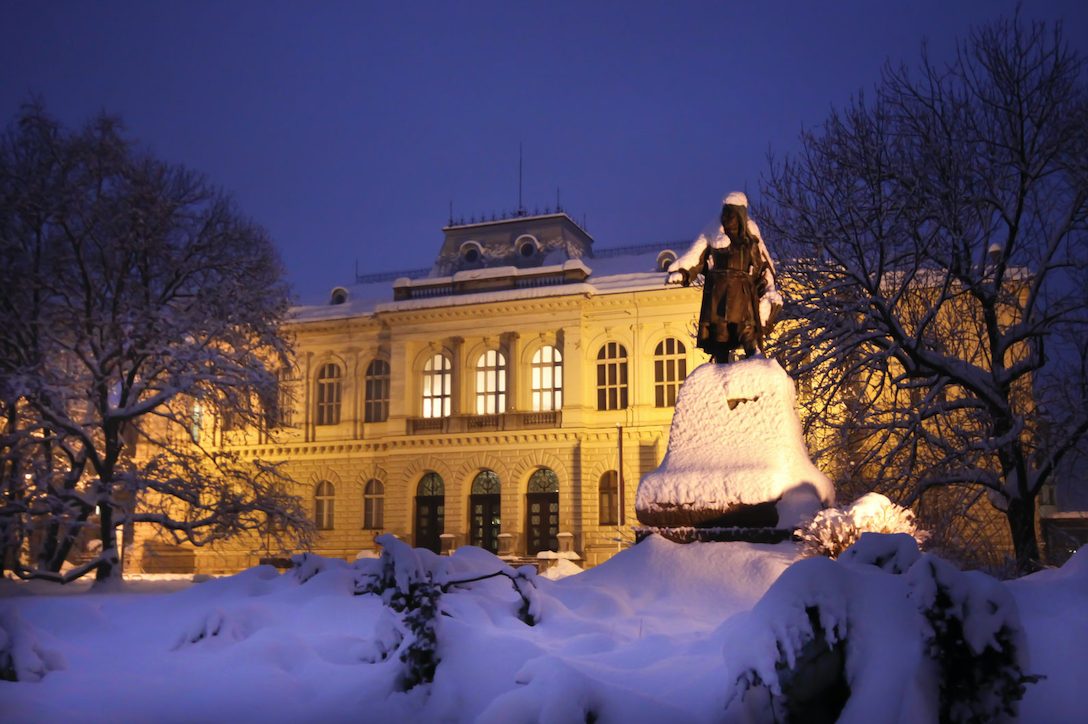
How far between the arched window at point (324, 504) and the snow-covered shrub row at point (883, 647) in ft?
126

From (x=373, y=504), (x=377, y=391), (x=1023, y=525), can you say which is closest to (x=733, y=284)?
(x=1023, y=525)

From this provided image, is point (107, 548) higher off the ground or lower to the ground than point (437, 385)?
lower

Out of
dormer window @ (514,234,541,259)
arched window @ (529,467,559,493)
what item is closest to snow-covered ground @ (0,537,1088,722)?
arched window @ (529,467,559,493)

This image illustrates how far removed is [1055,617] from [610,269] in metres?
36.8

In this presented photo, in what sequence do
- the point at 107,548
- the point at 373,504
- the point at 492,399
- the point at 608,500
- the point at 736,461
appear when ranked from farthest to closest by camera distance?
the point at 373,504 < the point at 492,399 < the point at 608,500 < the point at 107,548 < the point at 736,461

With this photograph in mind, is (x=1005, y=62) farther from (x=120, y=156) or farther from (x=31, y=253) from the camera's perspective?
(x=31, y=253)

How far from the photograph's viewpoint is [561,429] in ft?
124

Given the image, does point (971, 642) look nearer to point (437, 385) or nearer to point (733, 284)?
point (733, 284)

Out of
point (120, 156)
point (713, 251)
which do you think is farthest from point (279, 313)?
point (713, 251)

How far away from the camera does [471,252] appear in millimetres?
43031

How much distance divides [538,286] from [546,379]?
3730 millimetres

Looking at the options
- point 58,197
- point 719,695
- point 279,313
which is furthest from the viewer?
point 279,313

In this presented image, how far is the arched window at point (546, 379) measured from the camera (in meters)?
39.2

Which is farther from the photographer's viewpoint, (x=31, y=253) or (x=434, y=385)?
(x=434, y=385)
